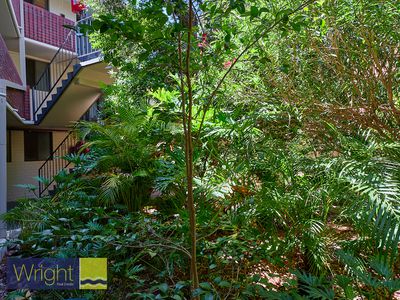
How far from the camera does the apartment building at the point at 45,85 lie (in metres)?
9.18

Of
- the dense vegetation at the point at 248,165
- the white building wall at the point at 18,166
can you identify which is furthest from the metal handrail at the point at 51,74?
the dense vegetation at the point at 248,165

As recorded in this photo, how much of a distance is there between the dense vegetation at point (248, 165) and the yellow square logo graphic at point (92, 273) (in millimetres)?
256

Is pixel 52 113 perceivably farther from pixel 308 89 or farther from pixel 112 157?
pixel 308 89

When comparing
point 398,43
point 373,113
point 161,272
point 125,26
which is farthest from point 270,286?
point 398,43

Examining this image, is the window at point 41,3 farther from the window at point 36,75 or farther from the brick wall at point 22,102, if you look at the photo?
the brick wall at point 22,102

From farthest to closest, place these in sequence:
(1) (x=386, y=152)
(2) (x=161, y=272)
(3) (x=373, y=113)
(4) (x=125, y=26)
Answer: (3) (x=373, y=113), (1) (x=386, y=152), (2) (x=161, y=272), (4) (x=125, y=26)

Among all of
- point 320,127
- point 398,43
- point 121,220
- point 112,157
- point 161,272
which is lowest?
point 161,272

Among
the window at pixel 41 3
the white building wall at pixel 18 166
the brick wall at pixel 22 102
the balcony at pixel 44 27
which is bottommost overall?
the white building wall at pixel 18 166

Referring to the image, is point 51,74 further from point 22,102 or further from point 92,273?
point 92,273

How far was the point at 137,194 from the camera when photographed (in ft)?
14.1

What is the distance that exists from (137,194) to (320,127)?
7.40 feet

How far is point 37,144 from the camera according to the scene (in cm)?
1127

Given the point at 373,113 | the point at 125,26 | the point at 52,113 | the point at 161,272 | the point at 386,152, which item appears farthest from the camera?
the point at 52,113

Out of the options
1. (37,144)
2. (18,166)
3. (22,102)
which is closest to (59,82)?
(22,102)
